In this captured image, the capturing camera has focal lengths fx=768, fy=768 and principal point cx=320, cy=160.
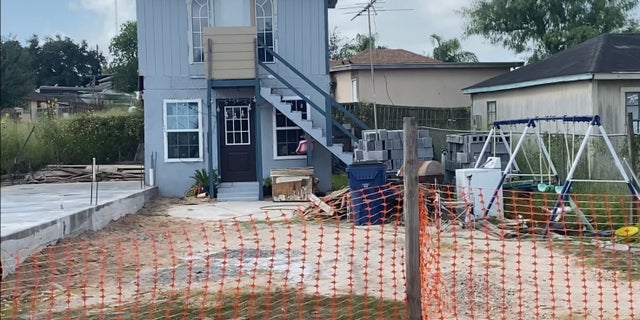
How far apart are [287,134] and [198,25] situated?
364cm

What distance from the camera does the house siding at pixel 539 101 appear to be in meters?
17.0

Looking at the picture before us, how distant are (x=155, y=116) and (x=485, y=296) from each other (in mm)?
13563

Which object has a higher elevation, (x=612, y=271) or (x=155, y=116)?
(x=155, y=116)

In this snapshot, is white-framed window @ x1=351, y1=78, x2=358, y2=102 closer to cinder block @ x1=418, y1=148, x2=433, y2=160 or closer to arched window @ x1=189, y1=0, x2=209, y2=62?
arched window @ x1=189, y1=0, x2=209, y2=62

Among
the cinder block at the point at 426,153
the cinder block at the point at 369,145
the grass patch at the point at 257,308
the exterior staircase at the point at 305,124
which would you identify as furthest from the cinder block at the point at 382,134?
the grass patch at the point at 257,308

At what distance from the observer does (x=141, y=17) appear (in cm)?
1966

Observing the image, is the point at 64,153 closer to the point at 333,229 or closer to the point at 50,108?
the point at 50,108

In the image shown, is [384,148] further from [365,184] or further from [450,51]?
[450,51]

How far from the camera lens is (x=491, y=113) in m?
22.7

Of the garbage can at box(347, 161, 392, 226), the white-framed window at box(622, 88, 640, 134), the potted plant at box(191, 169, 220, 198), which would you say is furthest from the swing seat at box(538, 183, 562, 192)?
the potted plant at box(191, 169, 220, 198)

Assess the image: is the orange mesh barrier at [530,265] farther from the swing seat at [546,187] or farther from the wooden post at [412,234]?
the wooden post at [412,234]

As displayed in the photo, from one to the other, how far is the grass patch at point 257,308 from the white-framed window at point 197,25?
12.5 meters

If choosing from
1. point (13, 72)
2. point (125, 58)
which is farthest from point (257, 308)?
point (125, 58)

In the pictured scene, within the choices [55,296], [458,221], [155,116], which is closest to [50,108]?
[155,116]
